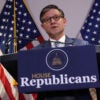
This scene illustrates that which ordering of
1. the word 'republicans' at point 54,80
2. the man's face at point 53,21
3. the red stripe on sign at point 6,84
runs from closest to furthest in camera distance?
the word 'republicans' at point 54,80
the man's face at point 53,21
the red stripe on sign at point 6,84

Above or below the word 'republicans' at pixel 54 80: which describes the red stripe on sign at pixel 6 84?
below

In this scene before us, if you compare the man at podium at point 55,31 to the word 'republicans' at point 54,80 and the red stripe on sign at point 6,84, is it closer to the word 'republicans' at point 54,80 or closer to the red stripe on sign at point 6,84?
the word 'republicans' at point 54,80

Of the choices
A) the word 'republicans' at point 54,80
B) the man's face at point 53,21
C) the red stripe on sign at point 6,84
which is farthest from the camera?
the red stripe on sign at point 6,84

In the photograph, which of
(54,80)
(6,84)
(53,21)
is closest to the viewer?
(54,80)

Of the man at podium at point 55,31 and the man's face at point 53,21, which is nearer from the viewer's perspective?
the man at podium at point 55,31

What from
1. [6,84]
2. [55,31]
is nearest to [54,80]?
[55,31]

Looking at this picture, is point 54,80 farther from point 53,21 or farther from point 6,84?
point 6,84

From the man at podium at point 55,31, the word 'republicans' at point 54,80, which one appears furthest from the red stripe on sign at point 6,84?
the word 'republicans' at point 54,80

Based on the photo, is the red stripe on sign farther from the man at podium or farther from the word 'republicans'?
the word 'republicans'

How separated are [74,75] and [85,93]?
0.15m

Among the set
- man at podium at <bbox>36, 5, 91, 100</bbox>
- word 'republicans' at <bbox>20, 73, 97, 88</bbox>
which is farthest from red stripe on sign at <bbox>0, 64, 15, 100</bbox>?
word 'republicans' at <bbox>20, 73, 97, 88</bbox>

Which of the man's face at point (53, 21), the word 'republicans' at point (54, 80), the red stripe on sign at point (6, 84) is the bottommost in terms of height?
the red stripe on sign at point (6, 84)

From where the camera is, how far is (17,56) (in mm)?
1457

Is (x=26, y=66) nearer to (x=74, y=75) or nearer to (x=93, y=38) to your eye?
(x=74, y=75)
